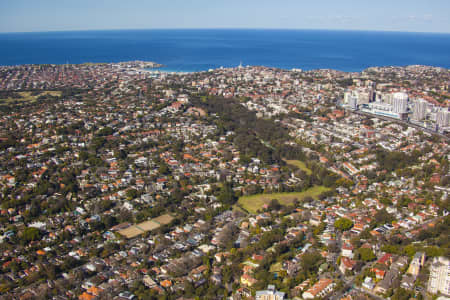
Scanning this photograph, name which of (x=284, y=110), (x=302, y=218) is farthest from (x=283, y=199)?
(x=284, y=110)

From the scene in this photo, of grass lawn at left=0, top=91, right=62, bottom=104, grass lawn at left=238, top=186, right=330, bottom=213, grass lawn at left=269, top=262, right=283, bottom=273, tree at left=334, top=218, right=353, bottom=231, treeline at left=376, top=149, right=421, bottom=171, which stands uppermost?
grass lawn at left=0, top=91, right=62, bottom=104

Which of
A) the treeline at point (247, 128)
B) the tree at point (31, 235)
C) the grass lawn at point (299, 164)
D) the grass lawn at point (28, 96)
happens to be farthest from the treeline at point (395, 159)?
the grass lawn at point (28, 96)

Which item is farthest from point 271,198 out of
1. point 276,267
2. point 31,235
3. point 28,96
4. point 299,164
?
point 28,96

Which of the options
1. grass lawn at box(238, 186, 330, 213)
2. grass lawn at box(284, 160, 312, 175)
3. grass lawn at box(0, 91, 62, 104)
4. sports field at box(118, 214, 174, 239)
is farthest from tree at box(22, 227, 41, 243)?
grass lawn at box(0, 91, 62, 104)

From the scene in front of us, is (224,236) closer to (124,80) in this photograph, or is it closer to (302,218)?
(302,218)

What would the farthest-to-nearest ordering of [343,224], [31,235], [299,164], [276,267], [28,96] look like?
[28,96] < [299,164] < [343,224] < [31,235] < [276,267]

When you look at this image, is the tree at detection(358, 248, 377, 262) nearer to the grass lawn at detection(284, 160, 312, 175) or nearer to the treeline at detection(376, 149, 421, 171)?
the grass lawn at detection(284, 160, 312, 175)

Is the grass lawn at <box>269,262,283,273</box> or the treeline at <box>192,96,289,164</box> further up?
the treeline at <box>192,96,289,164</box>

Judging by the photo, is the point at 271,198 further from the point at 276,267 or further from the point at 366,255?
the point at 366,255
